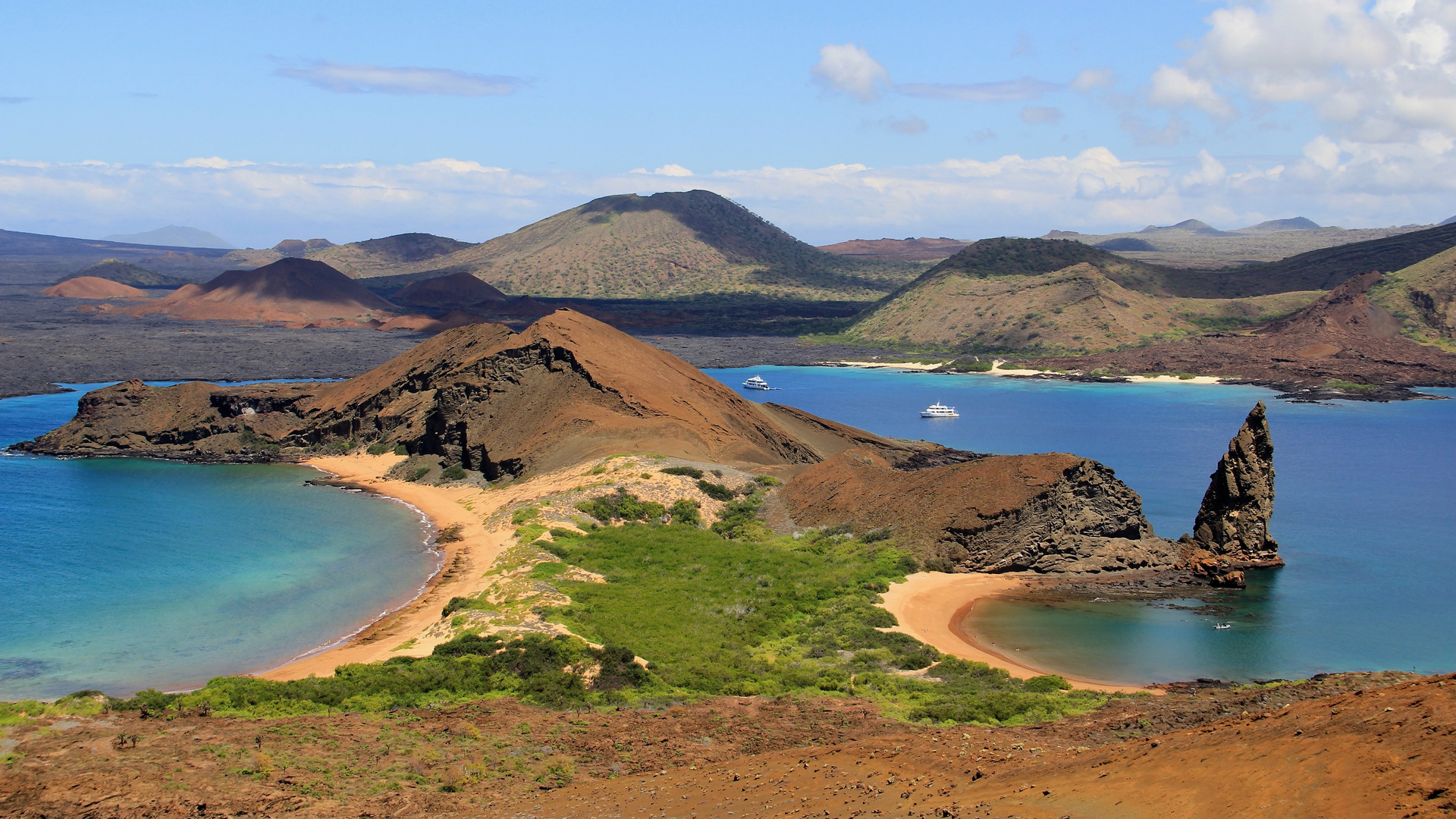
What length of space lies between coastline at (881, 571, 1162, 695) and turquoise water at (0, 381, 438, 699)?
1544cm

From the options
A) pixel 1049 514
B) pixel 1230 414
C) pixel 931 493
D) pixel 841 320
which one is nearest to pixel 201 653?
pixel 931 493

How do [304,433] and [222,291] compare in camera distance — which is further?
[222,291]

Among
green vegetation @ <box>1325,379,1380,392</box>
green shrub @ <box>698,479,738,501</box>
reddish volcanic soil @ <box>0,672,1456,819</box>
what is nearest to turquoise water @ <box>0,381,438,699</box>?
reddish volcanic soil @ <box>0,672,1456,819</box>

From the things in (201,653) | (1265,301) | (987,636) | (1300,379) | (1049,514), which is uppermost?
(1265,301)

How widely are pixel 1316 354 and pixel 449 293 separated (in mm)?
134024

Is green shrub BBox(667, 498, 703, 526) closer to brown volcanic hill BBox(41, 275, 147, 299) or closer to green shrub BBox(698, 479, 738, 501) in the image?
green shrub BBox(698, 479, 738, 501)

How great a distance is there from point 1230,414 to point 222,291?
138116mm

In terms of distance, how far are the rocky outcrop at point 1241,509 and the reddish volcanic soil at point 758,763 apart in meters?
15.9

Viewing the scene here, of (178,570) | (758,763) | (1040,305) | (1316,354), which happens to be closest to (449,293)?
(1040,305)

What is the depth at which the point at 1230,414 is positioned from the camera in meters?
79.8

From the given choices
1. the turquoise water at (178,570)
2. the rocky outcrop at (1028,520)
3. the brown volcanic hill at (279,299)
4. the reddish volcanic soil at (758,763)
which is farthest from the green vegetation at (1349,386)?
the brown volcanic hill at (279,299)

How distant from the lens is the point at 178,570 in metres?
33.4

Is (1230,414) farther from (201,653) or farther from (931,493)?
(201,653)

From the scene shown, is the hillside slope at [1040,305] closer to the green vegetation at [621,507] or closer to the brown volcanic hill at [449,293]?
the brown volcanic hill at [449,293]
